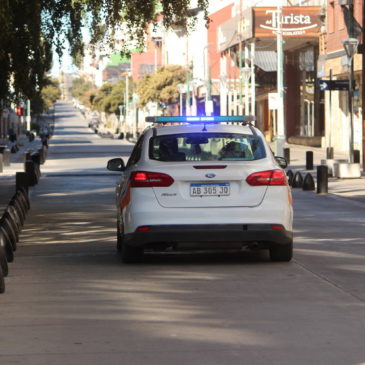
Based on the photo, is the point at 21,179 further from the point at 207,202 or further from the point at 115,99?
the point at 115,99

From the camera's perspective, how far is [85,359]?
741cm

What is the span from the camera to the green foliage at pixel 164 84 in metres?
134

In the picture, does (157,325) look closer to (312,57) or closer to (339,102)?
(339,102)

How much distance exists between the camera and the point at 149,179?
40.1ft

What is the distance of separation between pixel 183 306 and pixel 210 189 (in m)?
2.64

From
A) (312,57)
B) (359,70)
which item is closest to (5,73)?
(359,70)

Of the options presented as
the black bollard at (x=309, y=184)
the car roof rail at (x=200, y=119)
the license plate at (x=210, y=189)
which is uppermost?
the car roof rail at (x=200, y=119)

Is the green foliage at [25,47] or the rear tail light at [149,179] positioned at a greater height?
the green foliage at [25,47]

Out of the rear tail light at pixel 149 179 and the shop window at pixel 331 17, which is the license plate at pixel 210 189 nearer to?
the rear tail light at pixel 149 179

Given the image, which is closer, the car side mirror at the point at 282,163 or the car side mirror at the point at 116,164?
the car side mirror at the point at 282,163

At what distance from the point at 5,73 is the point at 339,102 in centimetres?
4107

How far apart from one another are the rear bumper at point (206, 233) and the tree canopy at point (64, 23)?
6533 millimetres

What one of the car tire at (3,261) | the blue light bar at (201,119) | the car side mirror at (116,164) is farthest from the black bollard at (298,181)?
the car tire at (3,261)

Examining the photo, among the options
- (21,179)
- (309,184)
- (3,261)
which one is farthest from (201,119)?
(309,184)
